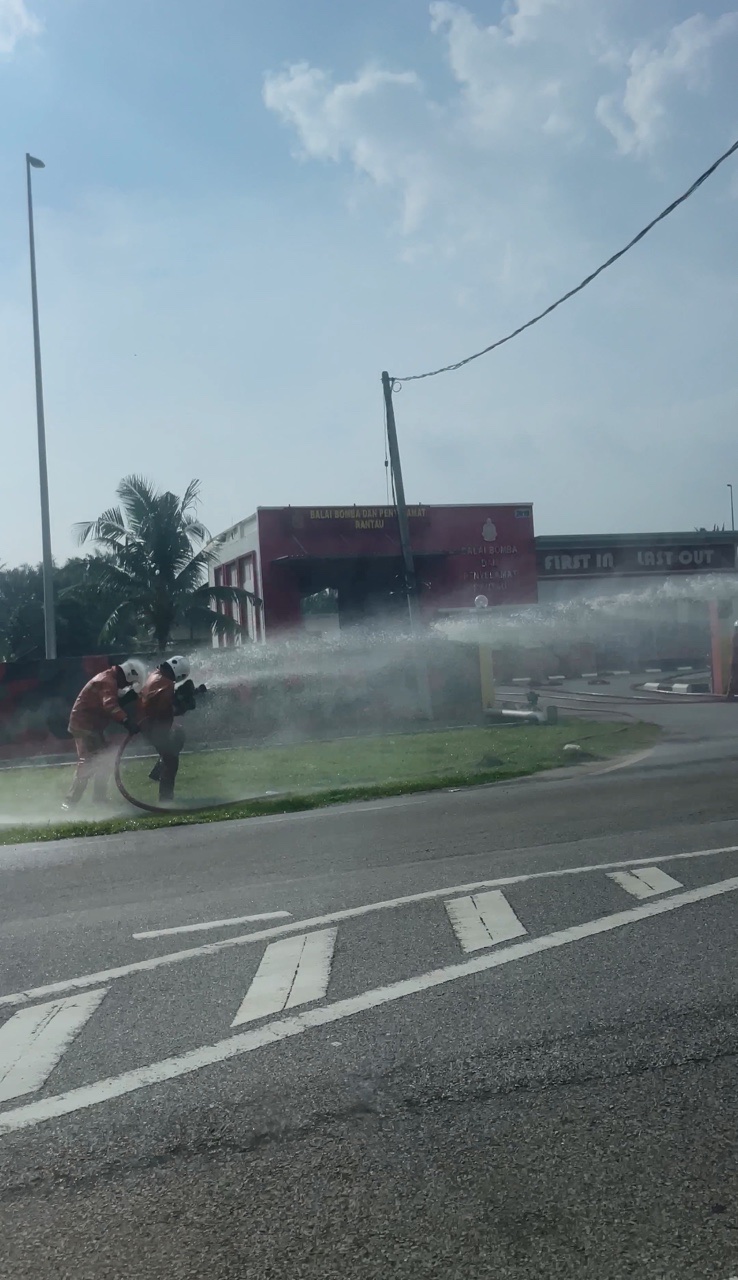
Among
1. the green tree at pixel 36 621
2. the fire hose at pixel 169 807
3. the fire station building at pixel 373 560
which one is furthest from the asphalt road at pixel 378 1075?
the green tree at pixel 36 621

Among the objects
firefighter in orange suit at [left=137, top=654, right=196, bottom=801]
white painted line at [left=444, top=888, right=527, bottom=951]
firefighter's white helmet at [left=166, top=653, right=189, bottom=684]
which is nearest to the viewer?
white painted line at [left=444, top=888, right=527, bottom=951]

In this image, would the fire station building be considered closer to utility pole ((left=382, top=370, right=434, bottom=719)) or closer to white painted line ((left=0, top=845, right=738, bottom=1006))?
utility pole ((left=382, top=370, right=434, bottom=719))

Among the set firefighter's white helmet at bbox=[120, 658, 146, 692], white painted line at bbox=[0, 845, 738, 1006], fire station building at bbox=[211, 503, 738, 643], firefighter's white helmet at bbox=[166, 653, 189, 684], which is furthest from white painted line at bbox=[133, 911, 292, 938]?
fire station building at bbox=[211, 503, 738, 643]

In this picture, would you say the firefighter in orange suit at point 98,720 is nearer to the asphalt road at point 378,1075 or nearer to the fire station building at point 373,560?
the asphalt road at point 378,1075

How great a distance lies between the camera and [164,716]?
14094 millimetres

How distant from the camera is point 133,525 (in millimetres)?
31109

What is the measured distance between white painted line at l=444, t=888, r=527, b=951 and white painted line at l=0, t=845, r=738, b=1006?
0.79 ft

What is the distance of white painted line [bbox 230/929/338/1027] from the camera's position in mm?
5185

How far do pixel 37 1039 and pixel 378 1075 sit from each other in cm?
154

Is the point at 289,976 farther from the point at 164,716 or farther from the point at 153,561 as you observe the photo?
the point at 153,561

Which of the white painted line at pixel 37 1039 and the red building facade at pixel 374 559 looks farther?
the red building facade at pixel 374 559

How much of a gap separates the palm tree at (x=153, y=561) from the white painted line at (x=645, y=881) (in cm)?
2378

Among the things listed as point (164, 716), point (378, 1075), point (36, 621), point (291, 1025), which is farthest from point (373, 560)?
point (378, 1075)

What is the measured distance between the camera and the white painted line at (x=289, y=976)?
17.0ft
